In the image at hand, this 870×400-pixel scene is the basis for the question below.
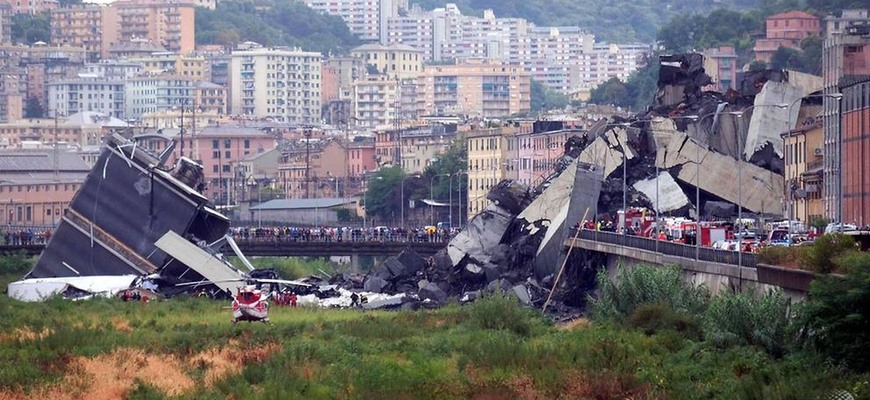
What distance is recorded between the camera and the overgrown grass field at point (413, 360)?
2005 inches

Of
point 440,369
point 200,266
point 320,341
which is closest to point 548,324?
point 320,341

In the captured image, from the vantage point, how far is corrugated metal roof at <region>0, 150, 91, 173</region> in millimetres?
181750

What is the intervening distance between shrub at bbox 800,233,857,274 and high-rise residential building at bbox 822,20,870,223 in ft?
65.7

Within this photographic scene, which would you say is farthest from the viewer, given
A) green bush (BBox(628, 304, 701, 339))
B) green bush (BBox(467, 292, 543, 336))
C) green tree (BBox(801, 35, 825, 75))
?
green tree (BBox(801, 35, 825, 75))

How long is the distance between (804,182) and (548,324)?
20.0 metres

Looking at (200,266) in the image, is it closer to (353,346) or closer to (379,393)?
(353,346)

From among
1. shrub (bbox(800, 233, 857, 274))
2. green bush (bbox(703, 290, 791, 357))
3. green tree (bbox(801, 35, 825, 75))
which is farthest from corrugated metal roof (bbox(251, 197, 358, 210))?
shrub (bbox(800, 233, 857, 274))

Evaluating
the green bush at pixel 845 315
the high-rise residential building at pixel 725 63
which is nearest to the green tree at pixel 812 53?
the high-rise residential building at pixel 725 63

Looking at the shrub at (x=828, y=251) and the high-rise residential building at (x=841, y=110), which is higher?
the high-rise residential building at (x=841, y=110)

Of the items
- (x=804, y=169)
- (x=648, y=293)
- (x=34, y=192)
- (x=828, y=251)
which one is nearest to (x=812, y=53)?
(x=34, y=192)

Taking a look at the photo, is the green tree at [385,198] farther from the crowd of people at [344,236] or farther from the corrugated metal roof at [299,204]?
the crowd of people at [344,236]

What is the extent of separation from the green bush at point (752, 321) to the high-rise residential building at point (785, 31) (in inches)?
4902

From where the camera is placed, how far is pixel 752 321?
54312 millimetres

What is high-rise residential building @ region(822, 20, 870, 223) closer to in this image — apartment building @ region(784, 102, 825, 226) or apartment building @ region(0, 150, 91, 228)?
apartment building @ region(784, 102, 825, 226)
